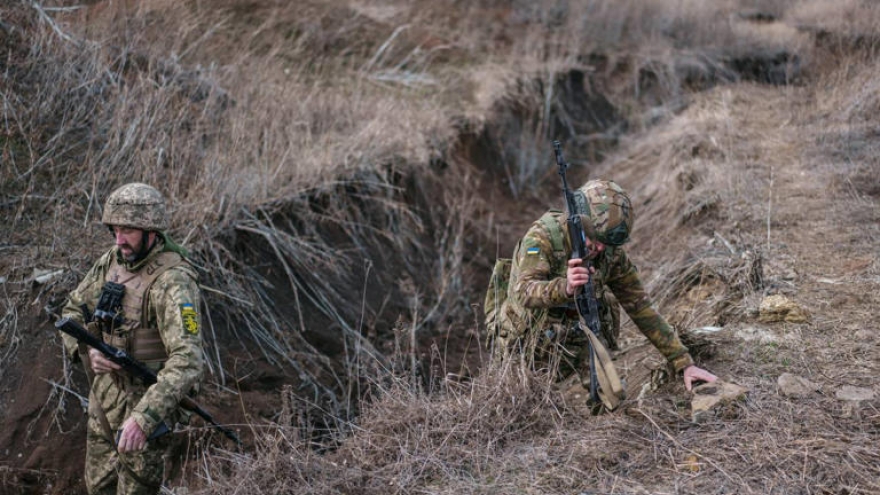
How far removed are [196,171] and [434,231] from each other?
3107 millimetres

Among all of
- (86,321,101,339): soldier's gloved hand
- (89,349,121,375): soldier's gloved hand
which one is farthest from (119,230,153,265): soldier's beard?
(89,349,121,375): soldier's gloved hand

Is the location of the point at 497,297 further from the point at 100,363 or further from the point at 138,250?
the point at 100,363

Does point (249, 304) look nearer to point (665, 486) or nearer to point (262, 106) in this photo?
point (262, 106)

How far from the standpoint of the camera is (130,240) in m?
3.76

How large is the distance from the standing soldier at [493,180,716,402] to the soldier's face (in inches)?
72.3

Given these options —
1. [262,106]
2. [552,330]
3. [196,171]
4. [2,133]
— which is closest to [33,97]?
[2,133]

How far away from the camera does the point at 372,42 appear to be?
12.0m

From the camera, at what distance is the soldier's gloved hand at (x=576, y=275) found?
11.2ft

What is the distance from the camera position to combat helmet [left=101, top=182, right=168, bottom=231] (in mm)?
3740

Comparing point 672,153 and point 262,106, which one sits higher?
point 262,106

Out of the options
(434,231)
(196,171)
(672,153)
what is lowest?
(434,231)

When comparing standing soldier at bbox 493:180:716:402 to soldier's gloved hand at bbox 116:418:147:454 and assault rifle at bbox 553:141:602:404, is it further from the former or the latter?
soldier's gloved hand at bbox 116:418:147:454

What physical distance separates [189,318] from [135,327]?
306 millimetres

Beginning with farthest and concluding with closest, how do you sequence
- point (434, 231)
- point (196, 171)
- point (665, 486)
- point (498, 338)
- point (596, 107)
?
1. point (596, 107)
2. point (434, 231)
3. point (196, 171)
4. point (498, 338)
5. point (665, 486)
